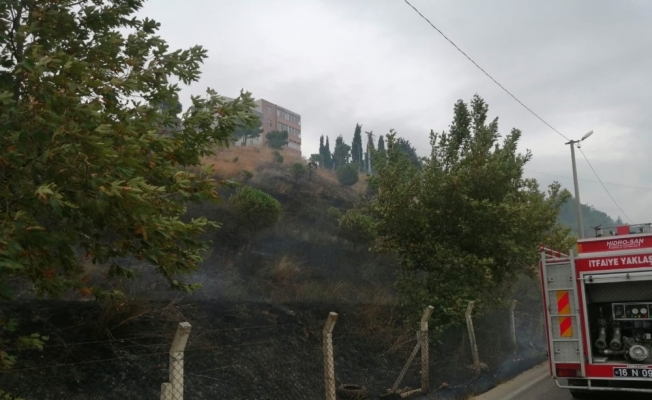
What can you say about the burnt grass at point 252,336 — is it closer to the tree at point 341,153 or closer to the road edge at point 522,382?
the road edge at point 522,382

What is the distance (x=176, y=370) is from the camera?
4621 millimetres

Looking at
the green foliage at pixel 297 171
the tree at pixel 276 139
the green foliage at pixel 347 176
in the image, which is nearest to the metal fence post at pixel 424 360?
the green foliage at pixel 297 171

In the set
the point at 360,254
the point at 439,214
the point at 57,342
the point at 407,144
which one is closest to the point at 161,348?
the point at 57,342

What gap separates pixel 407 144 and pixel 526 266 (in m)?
63.3

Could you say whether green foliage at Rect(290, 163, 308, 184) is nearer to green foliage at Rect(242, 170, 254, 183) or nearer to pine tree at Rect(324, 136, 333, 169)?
green foliage at Rect(242, 170, 254, 183)

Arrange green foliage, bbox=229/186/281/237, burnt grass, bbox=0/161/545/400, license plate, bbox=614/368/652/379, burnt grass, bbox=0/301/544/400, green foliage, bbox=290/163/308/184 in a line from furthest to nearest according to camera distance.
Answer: green foliage, bbox=290/163/308/184 → green foliage, bbox=229/186/281/237 → license plate, bbox=614/368/652/379 → burnt grass, bbox=0/161/545/400 → burnt grass, bbox=0/301/544/400

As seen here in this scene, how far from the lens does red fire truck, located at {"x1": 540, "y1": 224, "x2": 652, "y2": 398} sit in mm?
7426

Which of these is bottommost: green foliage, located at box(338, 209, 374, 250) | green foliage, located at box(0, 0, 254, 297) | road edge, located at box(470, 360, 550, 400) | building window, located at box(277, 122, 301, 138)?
road edge, located at box(470, 360, 550, 400)

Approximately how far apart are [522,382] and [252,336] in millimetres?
5364

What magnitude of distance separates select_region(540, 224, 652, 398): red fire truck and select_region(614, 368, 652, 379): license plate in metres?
0.01

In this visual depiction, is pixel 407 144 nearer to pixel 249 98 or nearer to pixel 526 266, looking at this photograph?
pixel 526 266

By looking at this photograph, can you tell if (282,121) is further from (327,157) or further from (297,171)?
(297,171)

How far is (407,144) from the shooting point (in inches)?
2977

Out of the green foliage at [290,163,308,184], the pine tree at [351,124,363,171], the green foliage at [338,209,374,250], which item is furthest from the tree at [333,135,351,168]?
the green foliage at [338,209,374,250]
